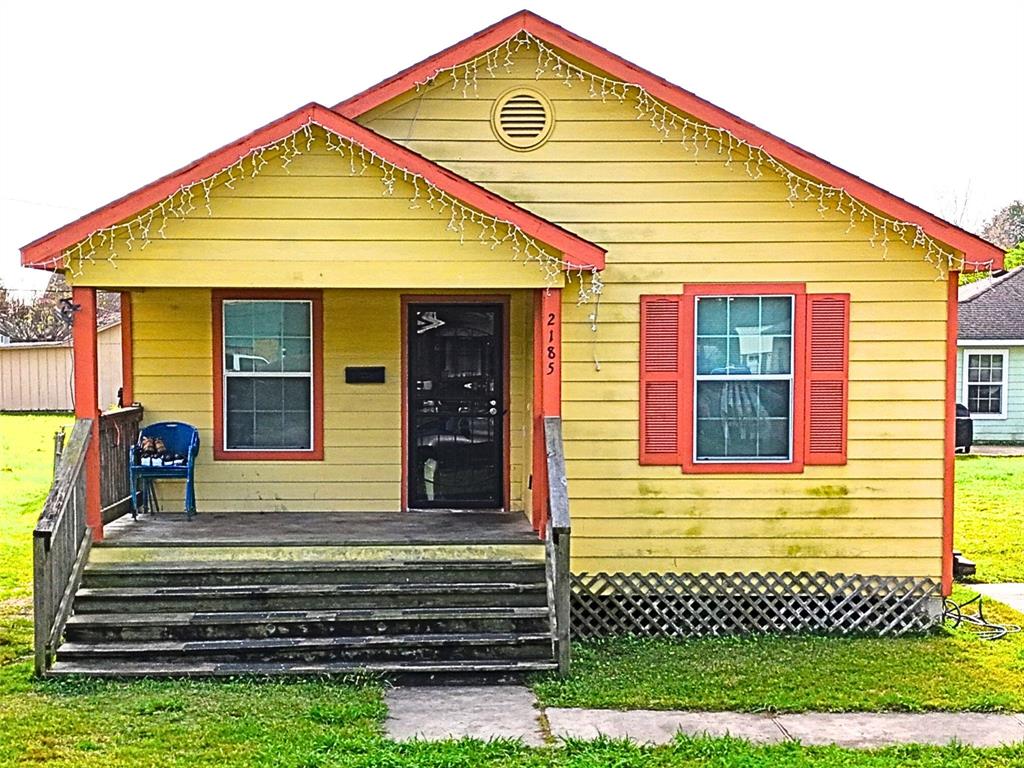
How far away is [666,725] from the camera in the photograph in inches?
289

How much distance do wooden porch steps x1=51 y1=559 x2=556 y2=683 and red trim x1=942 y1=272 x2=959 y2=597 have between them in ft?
12.0

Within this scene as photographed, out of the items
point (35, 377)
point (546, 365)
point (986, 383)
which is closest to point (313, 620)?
point (546, 365)

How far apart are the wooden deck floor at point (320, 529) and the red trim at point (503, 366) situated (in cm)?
28

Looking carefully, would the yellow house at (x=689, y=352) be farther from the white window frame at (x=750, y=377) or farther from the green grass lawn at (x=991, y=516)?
the green grass lawn at (x=991, y=516)

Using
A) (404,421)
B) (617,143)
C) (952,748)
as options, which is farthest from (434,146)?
(952,748)

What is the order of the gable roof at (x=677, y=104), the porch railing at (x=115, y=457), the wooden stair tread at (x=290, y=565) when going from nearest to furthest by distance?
1. the wooden stair tread at (x=290, y=565)
2. the porch railing at (x=115, y=457)
3. the gable roof at (x=677, y=104)

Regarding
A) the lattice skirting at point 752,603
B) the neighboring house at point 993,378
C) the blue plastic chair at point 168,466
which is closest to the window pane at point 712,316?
the lattice skirting at point 752,603

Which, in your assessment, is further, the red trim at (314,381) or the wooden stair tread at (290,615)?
the red trim at (314,381)

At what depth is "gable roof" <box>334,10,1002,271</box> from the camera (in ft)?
32.5

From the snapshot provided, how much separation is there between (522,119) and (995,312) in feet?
70.0

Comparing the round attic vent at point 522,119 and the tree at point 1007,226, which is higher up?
the tree at point 1007,226

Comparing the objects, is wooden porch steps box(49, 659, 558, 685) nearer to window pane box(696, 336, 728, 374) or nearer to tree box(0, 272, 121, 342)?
window pane box(696, 336, 728, 374)

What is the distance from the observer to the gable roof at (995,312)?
2722 centimetres

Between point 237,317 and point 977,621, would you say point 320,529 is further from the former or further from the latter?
point 977,621
